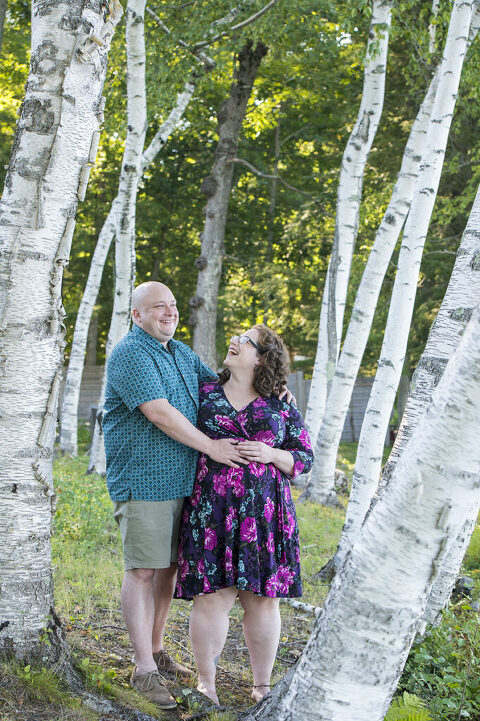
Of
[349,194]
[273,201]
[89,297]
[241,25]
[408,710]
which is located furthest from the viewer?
[273,201]

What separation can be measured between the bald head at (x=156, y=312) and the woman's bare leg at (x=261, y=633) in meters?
1.39

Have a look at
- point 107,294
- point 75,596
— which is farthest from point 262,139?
point 75,596

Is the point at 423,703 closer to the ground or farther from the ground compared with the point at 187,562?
closer to the ground

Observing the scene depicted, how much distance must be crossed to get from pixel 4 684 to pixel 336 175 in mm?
15074

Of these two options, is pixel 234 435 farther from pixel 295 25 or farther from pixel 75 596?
pixel 295 25

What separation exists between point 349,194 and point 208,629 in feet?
23.0

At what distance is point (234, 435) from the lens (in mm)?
3684

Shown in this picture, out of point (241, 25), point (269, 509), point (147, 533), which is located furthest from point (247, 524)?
point (241, 25)

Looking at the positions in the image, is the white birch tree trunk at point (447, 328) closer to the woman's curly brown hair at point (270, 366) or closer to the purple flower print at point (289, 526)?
the purple flower print at point (289, 526)

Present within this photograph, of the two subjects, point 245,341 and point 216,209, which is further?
point 216,209

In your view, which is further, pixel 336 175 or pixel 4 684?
pixel 336 175

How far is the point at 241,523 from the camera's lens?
138 inches

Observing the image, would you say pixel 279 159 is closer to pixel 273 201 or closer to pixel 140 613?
pixel 273 201

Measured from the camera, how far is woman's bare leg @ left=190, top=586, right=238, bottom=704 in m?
3.55
